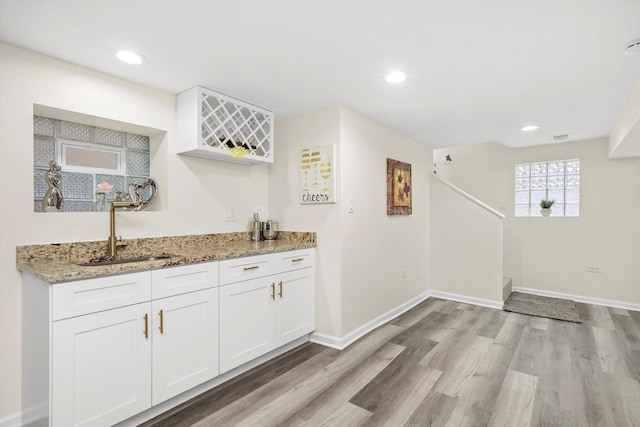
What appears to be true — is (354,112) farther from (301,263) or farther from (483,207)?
(483,207)

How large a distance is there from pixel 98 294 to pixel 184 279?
468mm

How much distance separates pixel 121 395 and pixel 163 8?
2016mm

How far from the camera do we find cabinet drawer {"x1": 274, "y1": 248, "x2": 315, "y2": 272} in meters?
2.68

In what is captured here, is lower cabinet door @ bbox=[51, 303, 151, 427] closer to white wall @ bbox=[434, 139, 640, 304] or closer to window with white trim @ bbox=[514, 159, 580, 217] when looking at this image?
white wall @ bbox=[434, 139, 640, 304]

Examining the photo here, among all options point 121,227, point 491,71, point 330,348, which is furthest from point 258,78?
point 330,348

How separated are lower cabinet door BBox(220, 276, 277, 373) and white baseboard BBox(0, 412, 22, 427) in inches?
44.9

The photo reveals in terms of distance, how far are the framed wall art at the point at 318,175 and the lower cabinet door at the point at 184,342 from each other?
127 centimetres

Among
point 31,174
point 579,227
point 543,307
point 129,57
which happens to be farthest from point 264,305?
point 579,227

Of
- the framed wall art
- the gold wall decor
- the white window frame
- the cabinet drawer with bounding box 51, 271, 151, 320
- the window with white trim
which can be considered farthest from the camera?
the window with white trim

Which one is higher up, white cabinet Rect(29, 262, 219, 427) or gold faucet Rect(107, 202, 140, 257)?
gold faucet Rect(107, 202, 140, 257)

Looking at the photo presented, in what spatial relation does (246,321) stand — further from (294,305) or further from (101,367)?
(101,367)

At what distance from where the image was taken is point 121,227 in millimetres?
2283

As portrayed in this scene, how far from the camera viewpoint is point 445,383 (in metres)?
2.29

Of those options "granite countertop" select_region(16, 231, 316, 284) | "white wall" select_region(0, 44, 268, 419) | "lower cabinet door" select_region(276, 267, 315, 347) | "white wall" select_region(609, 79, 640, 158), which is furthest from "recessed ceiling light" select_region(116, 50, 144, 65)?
"white wall" select_region(609, 79, 640, 158)
